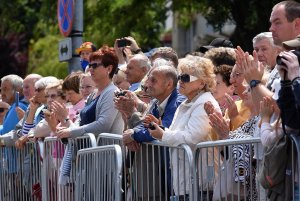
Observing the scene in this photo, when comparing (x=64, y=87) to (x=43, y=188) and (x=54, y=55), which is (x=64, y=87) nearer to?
(x=43, y=188)

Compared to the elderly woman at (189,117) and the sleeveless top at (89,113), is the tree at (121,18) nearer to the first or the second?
the sleeveless top at (89,113)

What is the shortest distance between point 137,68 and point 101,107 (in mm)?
801

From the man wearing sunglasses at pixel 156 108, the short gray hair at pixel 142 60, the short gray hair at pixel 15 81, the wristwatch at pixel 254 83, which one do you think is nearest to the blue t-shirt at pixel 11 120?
the short gray hair at pixel 15 81

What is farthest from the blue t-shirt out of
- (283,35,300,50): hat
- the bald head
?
(283,35,300,50): hat

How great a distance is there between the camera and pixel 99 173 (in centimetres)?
925

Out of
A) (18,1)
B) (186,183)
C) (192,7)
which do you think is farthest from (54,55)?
(186,183)

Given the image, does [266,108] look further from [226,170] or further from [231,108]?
[231,108]

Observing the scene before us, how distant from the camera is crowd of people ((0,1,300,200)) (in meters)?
6.94

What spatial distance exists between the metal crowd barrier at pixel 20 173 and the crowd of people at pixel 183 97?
0.20m

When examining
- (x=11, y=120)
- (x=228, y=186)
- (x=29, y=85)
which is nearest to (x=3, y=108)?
(x=11, y=120)

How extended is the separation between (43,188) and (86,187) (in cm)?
154

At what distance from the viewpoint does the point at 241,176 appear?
24.5 ft

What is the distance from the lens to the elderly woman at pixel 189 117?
807 cm

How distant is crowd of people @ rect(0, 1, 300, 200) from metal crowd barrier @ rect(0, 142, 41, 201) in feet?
0.64
